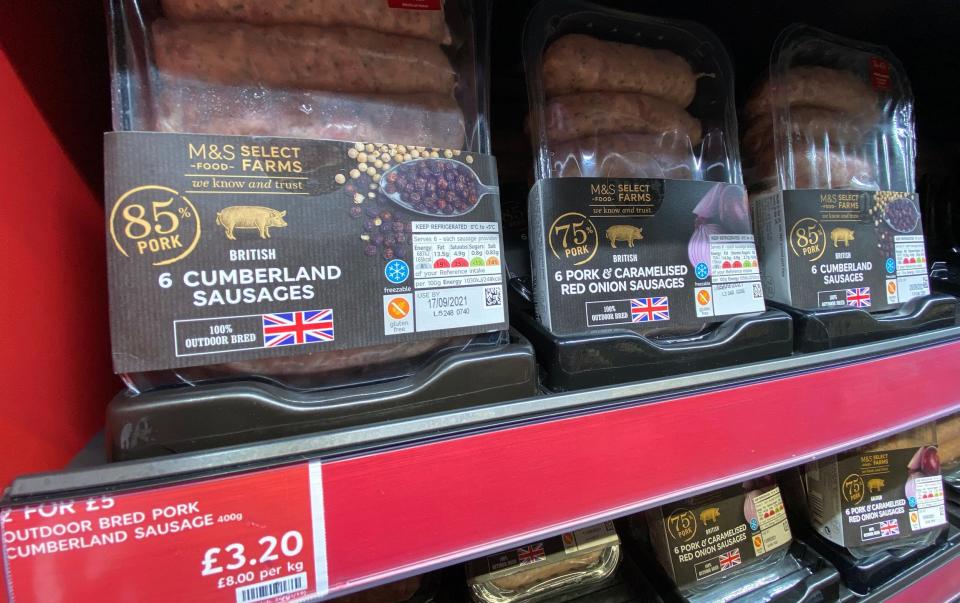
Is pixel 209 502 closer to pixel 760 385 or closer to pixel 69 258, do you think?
pixel 69 258

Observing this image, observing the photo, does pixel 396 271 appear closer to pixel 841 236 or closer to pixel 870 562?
pixel 841 236

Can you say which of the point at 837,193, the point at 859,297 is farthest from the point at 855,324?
the point at 837,193

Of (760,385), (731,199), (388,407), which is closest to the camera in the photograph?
(388,407)

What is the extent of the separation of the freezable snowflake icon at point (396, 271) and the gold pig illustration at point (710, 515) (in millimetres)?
724

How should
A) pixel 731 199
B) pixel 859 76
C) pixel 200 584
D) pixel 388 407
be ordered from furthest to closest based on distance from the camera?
pixel 859 76 → pixel 731 199 → pixel 388 407 → pixel 200 584

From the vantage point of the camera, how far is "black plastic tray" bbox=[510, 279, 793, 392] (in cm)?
55

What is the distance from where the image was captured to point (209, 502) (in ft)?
1.15

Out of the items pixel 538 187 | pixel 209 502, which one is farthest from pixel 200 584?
pixel 538 187

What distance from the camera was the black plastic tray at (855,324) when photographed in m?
0.69

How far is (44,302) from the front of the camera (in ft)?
1.38

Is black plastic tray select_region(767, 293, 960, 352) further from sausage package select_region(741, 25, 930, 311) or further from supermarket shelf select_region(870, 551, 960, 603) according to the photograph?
supermarket shelf select_region(870, 551, 960, 603)

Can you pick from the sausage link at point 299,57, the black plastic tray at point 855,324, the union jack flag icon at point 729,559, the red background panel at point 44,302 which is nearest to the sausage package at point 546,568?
the union jack flag icon at point 729,559

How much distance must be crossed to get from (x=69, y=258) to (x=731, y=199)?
90cm

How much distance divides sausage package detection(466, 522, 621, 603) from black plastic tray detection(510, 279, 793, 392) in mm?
322
